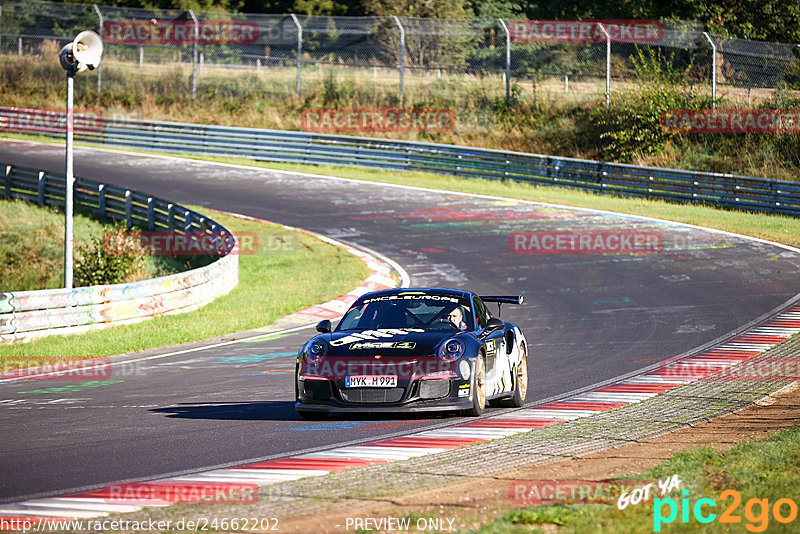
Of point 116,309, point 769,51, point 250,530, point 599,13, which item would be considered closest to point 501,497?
point 250,530

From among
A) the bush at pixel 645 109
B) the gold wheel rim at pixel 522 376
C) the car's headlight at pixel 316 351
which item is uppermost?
the bush at pixel 645 109

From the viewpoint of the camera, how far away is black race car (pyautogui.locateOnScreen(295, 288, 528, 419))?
9.34m

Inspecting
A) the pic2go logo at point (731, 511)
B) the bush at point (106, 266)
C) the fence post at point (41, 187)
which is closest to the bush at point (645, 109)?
the fence post at point (41, 187)

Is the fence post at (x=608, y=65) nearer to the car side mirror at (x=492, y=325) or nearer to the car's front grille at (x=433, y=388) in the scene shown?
the car side mirror at (x=492, y=325)

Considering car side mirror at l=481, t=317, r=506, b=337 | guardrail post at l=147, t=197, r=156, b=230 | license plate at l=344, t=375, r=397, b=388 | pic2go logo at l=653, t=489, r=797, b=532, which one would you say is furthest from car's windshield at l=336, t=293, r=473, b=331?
guardrail post at l=147, t=197, r=156, b=230

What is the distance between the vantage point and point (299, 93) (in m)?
43.1

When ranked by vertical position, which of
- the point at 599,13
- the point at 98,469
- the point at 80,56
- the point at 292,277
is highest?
the point at 599,13

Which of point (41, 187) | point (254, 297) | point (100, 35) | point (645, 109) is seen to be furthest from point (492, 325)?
point (100, 35)

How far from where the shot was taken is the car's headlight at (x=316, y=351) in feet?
31.6

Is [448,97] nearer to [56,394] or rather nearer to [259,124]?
[259,124]

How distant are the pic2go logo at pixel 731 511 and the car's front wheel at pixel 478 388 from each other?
3.50 meters

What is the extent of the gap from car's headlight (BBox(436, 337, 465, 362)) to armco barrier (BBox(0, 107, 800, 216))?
22184 mm

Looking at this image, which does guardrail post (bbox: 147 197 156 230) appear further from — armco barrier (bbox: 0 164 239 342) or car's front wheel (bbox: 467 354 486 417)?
car's front wheel (bbox: 467 354 486 417)

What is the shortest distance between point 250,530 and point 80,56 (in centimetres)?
1213
